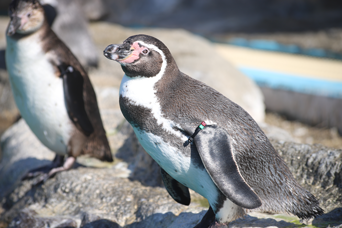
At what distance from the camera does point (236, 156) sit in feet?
5.37

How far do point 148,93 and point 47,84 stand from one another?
44.4 inches

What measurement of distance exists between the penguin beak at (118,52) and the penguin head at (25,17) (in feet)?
3.68

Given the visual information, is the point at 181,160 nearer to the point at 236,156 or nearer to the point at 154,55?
the point at 236,156

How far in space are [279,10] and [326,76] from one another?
776 cm

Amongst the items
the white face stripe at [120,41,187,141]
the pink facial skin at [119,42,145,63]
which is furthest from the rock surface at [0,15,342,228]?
the pink facial skin at [119,42,145,63]

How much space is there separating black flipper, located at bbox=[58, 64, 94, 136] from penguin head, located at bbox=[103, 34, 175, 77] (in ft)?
3.29

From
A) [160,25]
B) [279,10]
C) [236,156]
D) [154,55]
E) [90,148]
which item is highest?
[154,55]

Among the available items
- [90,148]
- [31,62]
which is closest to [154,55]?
[31,62]

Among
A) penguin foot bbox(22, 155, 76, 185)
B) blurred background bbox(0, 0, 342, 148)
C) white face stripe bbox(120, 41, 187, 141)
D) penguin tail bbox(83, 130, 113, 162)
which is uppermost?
white face stripe bbox(120, 41, 187, 141)

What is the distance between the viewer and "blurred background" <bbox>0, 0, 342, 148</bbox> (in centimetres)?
555

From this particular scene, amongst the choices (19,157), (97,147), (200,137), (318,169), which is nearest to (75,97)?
(97,147)

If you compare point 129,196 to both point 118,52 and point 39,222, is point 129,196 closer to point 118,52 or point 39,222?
point 39,222

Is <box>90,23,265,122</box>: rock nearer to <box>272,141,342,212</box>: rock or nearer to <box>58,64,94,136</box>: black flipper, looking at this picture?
<box>272,141,342,212</box>: rock

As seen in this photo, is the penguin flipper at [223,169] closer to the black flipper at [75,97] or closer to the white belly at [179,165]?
the white belly at [179,165]
